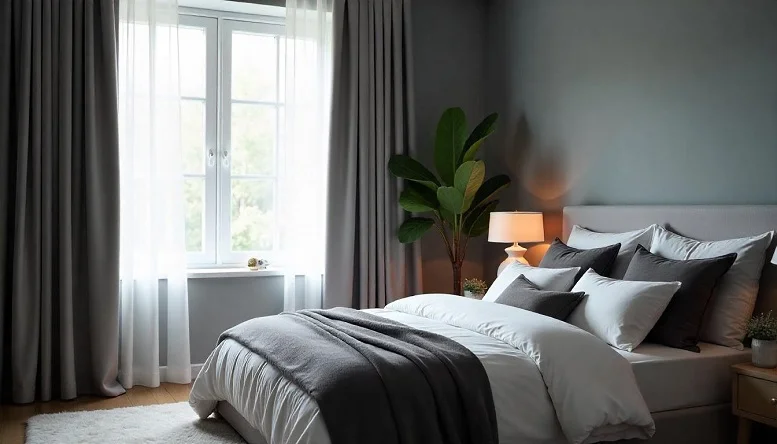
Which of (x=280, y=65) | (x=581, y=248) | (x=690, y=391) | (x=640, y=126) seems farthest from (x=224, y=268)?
(x=690, y=391)

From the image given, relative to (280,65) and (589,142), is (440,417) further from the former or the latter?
(280,65)

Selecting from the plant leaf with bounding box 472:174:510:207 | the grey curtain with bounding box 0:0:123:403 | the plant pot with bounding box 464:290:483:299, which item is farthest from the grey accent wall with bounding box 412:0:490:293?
the grey curtain with bounding box 0:0:123:403

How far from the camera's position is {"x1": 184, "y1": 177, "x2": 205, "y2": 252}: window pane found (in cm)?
528

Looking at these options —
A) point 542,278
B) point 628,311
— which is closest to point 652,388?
point 628,311

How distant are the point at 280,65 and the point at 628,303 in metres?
3.10

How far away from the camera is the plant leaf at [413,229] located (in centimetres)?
530

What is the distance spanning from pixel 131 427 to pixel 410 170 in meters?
2.39

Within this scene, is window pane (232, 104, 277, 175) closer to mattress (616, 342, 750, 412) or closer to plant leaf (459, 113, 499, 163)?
plant leaf (459, 113, 499, 163)

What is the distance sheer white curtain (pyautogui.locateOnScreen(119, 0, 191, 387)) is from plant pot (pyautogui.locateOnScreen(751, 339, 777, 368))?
10.7 feet

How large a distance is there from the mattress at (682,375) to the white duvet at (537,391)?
5.7 inches

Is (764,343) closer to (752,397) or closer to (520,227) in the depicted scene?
(752,397)

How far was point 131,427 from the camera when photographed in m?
3.91

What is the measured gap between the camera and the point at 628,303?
335cm

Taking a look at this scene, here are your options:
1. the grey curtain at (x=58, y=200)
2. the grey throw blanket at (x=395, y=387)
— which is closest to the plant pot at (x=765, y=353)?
the grey throw blanket at (x=395, y=387)
